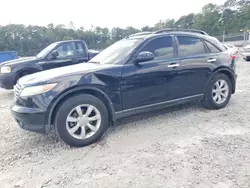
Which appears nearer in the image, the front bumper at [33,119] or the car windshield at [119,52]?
the front bumper at [33,119]

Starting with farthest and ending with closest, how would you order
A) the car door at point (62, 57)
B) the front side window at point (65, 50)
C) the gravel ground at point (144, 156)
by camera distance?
the front side window at point (65, 50) → the car door at point (62, 57) → the gravel ground at point (144, 156)

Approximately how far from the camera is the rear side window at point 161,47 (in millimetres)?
3961

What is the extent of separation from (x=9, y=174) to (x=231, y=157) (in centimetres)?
278

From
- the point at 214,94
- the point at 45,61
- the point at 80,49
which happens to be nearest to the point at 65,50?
the point at 80,49

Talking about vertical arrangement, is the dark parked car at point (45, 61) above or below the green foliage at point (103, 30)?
below

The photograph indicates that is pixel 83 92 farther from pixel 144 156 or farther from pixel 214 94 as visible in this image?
pixel 214 94

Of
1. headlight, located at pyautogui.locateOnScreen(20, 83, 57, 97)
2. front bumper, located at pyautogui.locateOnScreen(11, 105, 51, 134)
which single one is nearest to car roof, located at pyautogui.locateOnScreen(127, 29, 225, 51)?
headlight, located at pyautogui.locateOnScreen(20, 83, 57, 97)

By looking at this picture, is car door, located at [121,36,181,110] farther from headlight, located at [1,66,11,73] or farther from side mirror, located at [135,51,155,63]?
headlight, located at [1,66,11,73]

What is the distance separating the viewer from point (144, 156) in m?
2.95

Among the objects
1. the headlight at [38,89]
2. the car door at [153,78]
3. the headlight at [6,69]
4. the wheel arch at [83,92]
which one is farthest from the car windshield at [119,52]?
the headlight at [6,69]

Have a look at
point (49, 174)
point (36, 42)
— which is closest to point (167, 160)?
point (49, 174)

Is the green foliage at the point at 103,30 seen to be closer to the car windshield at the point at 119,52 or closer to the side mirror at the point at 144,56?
the car windshield at the point at 119,52

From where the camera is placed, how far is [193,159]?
2811mm

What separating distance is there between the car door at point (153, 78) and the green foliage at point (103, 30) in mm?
23466
